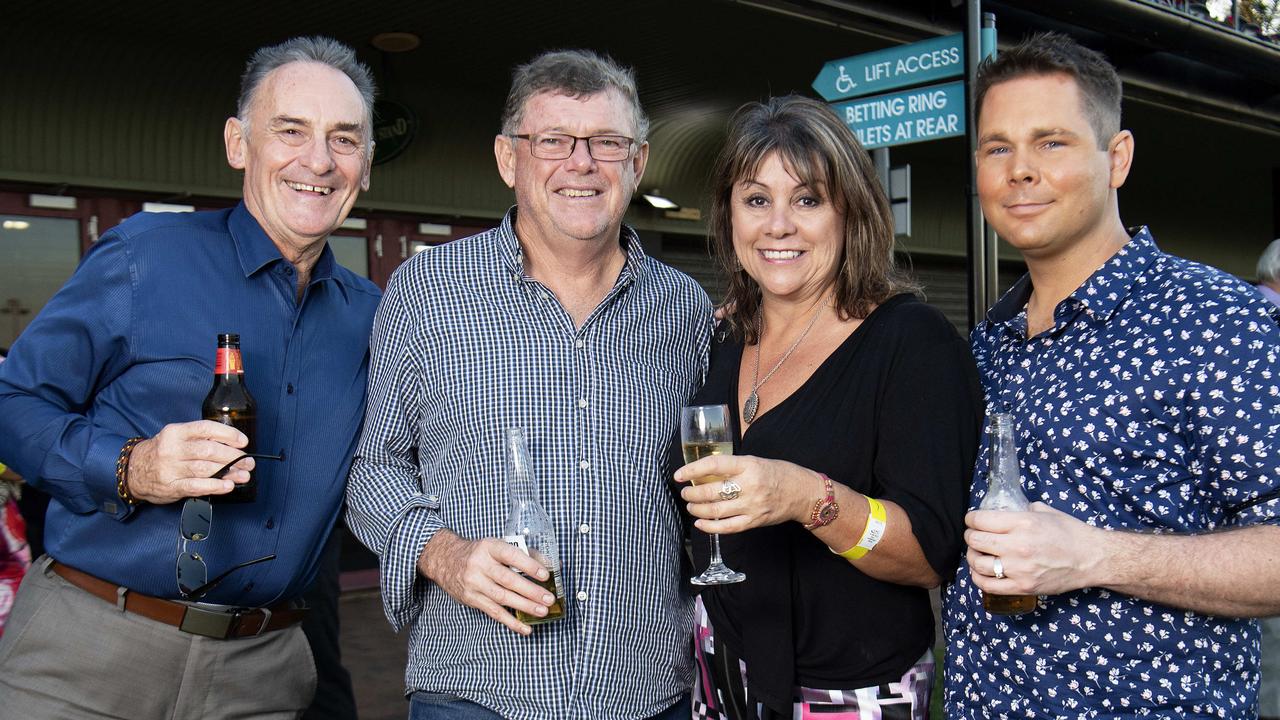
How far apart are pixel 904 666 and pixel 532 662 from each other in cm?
84

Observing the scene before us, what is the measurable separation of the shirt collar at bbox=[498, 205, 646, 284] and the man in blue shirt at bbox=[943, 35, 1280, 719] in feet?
3.09

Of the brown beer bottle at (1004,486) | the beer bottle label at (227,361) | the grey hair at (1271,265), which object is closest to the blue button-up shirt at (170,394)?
the beer bottle label at (227,361)

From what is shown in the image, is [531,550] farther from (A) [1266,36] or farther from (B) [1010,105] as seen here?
(A) [1266,36]

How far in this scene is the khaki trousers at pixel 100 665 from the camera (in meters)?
2.50

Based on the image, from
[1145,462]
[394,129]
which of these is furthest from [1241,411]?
[394,129]

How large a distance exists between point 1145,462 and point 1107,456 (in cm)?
7

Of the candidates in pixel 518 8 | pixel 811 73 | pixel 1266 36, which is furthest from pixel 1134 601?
pixel 1266 36

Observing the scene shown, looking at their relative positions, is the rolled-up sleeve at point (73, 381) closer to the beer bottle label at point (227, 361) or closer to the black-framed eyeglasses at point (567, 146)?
the beer bottle label at point (227, 361)

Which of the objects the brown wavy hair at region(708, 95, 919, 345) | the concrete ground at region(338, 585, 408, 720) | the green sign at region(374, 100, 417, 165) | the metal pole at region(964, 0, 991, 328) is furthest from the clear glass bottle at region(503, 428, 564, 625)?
the green sign at region(374, 100, 417, 165)

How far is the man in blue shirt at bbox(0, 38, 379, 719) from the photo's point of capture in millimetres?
2502

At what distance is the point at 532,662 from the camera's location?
2.49 meters

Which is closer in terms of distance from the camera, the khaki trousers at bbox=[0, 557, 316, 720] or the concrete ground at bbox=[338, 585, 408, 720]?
the khaki trousers at bbox=[0, 557, 316, 720]

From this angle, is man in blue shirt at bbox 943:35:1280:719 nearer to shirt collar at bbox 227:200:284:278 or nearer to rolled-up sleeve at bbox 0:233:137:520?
shirt collar at bbox 227:200:284:278

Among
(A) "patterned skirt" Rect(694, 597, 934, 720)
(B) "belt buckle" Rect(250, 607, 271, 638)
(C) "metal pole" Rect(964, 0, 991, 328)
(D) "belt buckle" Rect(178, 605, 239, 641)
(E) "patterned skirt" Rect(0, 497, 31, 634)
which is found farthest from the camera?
(C) "metal pole" Rect(964, 0, 991, 328)
